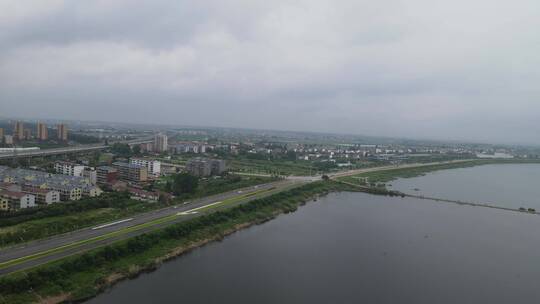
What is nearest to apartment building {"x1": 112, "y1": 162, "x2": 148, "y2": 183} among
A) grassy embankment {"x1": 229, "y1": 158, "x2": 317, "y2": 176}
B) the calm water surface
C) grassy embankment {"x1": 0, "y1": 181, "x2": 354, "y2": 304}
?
grassy embankment {"x1": 229, "y1": 158, "x2": 317, "y2": 176}

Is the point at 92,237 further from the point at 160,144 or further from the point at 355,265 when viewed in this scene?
the point at 160,144

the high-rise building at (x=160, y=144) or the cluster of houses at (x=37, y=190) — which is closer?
the cluster of houses at (x=37, y=190)

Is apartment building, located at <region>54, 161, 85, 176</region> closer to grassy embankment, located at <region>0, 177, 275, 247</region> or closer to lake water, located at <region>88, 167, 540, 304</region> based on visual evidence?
grassy embankment, located at <region>0, 177, 275, 247</region>

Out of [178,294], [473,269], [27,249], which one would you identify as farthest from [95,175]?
[473,269]

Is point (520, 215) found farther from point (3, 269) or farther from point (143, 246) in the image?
point (3, 269)

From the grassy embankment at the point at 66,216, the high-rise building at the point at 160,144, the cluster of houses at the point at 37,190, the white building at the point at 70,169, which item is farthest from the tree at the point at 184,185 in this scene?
the high-rise building at the point at 160,144

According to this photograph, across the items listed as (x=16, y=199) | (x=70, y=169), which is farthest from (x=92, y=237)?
(x=70, y=169)

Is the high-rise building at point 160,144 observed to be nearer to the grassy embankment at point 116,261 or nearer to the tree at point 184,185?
the tree at point 184,185
